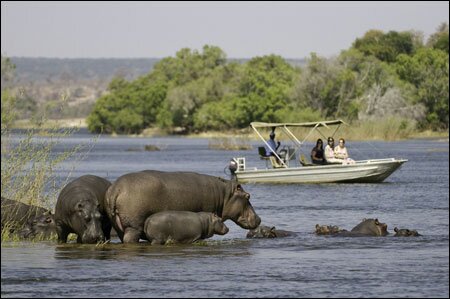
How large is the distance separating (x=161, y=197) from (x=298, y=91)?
8269 cm

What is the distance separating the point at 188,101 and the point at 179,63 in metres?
26.3

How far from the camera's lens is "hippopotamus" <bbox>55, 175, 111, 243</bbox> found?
17.8 meters

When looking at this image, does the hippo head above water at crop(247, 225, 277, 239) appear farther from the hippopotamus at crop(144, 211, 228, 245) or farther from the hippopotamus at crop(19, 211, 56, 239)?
the hippopotamus at crop(19, 211, 56, 239)

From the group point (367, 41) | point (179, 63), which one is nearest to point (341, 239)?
point (367, 41)

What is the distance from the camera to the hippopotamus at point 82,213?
17.8 meters

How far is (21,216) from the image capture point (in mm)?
19219

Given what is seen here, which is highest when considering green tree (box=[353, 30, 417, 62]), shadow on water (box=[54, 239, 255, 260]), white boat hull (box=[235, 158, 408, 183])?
green tree (box=[353, 30, 417, 62])

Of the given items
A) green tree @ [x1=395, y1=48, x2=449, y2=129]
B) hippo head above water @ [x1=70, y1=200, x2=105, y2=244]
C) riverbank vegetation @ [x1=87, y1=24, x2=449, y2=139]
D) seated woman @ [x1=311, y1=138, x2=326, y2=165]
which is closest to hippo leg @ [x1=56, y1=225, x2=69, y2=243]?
hippo head above water @ [x1=70, y1=200, x2=105, y2=244]

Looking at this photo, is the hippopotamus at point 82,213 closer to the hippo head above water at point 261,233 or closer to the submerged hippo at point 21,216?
the submerged hippo at point 21,216

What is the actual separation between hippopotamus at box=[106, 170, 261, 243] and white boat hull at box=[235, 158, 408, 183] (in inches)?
692

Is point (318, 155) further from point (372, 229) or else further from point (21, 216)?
point (21, 216)

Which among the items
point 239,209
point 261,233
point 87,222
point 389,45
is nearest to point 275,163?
point 261,233

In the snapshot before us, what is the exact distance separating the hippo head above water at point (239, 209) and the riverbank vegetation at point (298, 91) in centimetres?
6263

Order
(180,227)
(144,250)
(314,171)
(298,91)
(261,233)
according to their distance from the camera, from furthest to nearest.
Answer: (298,91)
(314,171)
(261,233)
(180,227)
(144,250)
